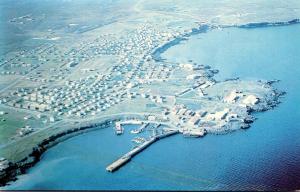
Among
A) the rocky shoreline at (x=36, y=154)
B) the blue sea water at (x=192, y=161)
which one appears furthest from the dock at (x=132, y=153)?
the rocky shoreline at (x=36, y=154)

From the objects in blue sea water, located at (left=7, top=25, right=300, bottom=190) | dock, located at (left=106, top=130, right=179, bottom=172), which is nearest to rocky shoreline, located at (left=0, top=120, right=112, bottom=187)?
blue sea water, located at (left=7, top=25, right=300, bottom=190)

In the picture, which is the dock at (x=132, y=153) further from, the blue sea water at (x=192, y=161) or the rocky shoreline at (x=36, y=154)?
the rocky shoreline at (x=36, y=154)

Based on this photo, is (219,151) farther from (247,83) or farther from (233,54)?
(233,54)

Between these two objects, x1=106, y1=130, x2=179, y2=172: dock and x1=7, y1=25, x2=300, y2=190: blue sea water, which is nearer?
x1=7, y1=25, x2=300, y2=190: blue sea water

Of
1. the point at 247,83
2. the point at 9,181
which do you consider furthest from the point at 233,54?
the point at 9,181

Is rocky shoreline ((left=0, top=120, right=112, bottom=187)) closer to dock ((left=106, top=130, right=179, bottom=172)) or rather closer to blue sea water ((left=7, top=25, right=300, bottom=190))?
blue sea water ((left=7, top=25, right=300, bottom=190))

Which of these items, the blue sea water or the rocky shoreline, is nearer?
the blue sea water

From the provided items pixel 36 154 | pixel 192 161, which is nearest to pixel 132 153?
pixel 192 161

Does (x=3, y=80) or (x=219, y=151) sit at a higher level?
(x=3, y=80)
